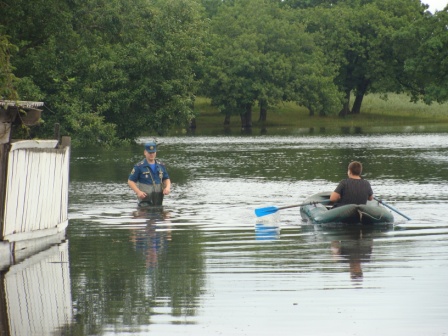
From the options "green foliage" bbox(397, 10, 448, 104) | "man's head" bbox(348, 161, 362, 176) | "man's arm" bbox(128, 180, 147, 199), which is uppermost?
"green foliage" bbox(397, 10, 448, 104)

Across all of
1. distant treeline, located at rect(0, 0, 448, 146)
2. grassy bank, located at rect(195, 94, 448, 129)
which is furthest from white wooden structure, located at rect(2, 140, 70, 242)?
grassy bank, located at rect(195, 94, 448, 129)

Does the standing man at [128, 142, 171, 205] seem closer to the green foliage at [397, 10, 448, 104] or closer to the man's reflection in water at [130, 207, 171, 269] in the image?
the man's reflection in water at [130, 207, 171, 269]

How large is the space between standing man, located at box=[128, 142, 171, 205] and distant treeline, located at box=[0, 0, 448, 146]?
9.87 ft

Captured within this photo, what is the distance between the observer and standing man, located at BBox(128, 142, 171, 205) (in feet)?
70.9

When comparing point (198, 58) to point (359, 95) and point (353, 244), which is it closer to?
point (353, 244)

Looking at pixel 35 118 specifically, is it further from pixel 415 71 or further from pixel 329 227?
pixel 415 71

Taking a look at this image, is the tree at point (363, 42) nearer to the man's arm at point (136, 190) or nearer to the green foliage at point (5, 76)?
the man's arm at point (136, 190)

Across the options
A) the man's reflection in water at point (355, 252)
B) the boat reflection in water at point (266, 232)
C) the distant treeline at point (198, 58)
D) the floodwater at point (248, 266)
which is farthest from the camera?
the distant treeline at point (198, 58)

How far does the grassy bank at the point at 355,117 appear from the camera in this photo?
103 meters

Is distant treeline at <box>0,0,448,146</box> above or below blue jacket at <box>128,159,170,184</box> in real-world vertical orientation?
above

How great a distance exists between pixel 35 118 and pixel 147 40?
3241 centimetres

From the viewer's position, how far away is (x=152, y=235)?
18000 mm

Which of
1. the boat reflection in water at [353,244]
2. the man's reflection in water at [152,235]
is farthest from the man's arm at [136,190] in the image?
the boat reflection in water at [353,244]

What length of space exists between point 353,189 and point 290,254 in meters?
4.55
